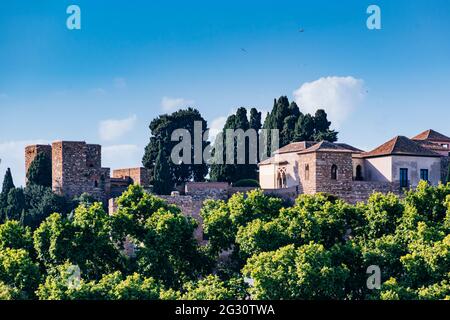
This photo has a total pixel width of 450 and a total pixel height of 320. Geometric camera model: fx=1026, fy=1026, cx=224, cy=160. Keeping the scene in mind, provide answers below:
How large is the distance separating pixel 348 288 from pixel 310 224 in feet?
11.3

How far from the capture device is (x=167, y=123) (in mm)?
57562

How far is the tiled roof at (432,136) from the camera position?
2335 inches

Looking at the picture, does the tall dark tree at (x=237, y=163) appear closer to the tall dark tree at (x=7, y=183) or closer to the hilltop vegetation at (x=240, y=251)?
the tall dark tree at (x=7, y=183)

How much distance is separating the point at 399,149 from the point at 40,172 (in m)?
18.4

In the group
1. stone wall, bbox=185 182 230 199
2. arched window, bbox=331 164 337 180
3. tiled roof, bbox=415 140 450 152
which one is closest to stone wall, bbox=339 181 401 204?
arched window, bbox=331 164 337 180

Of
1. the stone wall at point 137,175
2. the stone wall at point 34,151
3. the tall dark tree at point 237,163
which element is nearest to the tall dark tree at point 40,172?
the stone wall at point 34,151

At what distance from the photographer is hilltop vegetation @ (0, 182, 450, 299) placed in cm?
3309

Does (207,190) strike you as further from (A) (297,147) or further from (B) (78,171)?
(B) (78,171)

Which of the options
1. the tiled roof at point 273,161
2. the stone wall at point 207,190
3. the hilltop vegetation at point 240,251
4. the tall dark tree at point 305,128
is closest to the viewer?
the hilltop vegetation at point 240,251

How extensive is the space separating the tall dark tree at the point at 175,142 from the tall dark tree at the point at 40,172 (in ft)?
18.0

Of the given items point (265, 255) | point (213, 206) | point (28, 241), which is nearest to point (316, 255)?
point (265, 255)

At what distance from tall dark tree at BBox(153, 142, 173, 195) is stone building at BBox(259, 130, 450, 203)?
4958 mm

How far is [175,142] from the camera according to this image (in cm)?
5762

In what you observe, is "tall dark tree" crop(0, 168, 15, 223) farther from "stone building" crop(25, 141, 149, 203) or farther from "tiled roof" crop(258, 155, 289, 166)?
"tiled roof" crop(258, 155, 289, 166)
